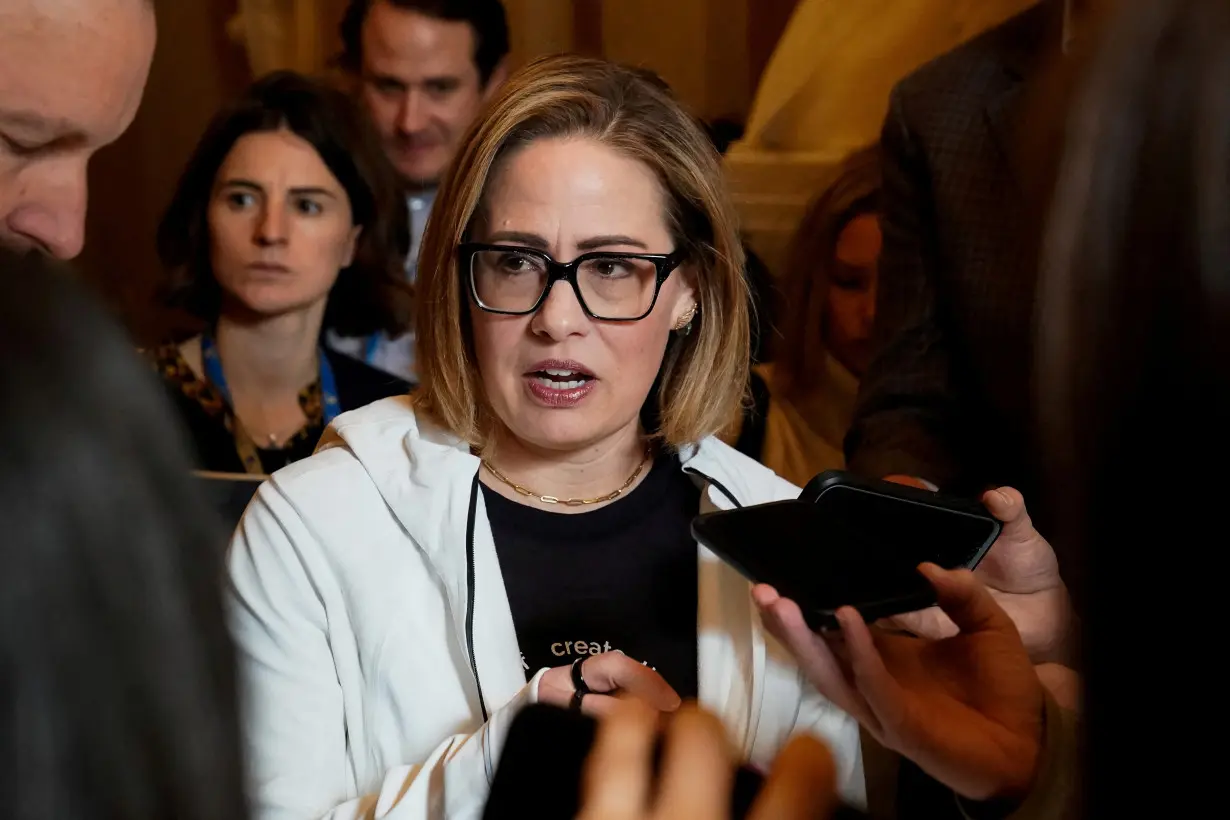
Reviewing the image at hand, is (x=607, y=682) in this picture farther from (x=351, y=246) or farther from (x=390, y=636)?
(x=351, y=246)

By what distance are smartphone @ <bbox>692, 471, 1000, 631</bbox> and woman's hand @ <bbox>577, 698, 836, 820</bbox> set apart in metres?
0.14

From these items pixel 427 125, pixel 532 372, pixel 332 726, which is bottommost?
pixel 332 726

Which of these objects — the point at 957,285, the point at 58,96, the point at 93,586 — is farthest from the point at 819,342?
the point at 93,586

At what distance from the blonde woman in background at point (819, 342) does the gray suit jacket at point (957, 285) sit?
25cm

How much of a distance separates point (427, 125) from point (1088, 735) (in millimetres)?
1475

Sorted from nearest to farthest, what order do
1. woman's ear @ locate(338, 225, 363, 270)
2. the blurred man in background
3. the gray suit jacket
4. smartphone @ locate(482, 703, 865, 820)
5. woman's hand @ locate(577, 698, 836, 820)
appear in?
woman's hand @ locate(577, 698, 836, 820)
smartphone @ locate(482, 703, 865, 820)
the gray suit jacket
woman's ear @ locate(338, 225, 363, 270)
the blurred man in background

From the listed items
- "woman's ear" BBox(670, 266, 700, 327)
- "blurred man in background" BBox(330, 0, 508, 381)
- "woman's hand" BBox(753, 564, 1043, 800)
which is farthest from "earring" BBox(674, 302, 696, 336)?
"blurred man in background" BBox(330, 0, 508, 381)

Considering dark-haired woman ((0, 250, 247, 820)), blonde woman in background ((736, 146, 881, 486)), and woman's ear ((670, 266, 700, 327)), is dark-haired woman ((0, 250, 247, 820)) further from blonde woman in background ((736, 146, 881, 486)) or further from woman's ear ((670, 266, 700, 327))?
blonde woman in background ((736, 146, 881, 486))

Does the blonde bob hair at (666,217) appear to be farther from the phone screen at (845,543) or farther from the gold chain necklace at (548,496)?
the phone screen at (845,543)

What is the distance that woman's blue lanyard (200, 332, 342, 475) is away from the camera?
1.46 meters

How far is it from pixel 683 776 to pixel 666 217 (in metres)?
0.56

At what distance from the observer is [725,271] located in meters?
1.04

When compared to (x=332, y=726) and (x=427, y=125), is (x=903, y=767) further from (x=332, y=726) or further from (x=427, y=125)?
(x=427, y=125)

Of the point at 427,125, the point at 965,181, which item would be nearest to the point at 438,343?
the point at 965,181
